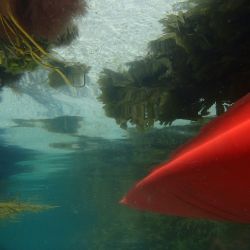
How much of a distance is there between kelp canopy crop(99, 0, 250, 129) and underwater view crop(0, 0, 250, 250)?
25 mm

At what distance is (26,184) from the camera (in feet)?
97.6

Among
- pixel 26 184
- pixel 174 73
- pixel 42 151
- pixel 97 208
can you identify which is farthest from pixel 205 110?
pixel 97 208

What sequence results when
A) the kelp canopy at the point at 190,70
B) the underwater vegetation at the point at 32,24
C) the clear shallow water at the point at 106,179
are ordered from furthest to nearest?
1. the clear shallow water at the point at 106,179
2. the kelp canopy at the point at 190,70
3. the underwater vegetation at the point at 32,24

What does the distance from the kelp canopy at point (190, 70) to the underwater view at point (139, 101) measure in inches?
1.0

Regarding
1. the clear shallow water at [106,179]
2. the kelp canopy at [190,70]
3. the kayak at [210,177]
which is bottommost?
the clear shallow water at [106,179]

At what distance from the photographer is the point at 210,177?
3.56 feet

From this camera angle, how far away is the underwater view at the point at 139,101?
43.6 inches

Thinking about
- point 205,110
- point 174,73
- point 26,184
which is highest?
point 174,73

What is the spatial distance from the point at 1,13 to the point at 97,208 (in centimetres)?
4344

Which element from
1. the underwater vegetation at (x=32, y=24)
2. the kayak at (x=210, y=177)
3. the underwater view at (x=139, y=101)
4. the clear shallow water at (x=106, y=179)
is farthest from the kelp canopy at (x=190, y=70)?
the kayak at (x=210, y=177)

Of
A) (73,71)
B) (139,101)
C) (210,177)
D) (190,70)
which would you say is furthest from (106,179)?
(210,177)

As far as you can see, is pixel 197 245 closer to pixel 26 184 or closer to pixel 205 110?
pixel 26 184

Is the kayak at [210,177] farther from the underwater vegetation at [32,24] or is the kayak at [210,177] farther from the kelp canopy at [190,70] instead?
the kelp canopy at [190,70]

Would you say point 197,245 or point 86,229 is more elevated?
point 197,245
